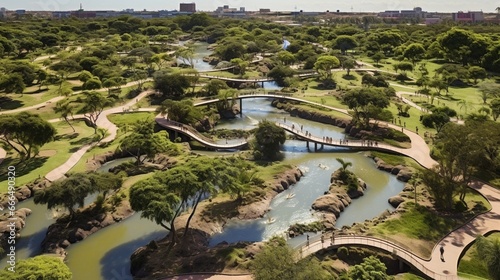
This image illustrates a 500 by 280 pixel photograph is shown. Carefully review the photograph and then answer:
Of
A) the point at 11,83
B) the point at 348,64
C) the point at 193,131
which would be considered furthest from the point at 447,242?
the point at 11,83

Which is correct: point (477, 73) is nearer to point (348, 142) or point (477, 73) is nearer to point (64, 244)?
point (348, 142)

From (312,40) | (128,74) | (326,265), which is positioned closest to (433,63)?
(312,40)

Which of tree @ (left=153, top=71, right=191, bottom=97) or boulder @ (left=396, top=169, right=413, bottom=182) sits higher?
tree @ (left=153, top=71, right=191, bottom=97)

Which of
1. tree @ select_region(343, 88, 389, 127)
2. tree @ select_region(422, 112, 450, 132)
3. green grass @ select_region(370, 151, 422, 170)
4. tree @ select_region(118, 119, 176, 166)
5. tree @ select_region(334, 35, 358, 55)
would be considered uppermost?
tree @ select_region(334, 35, 358, 55)

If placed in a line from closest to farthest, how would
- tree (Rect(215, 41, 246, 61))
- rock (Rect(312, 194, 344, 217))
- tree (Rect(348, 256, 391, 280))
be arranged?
tree (Rect(348, 256, 391, 280)) < rock (Rect(312, 194, 344, 217)) < tree (Rect(215, 41, 246, 61))

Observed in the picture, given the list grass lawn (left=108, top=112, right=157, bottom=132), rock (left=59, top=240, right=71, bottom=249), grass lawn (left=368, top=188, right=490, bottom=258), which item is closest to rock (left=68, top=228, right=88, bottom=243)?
rock (left=59, top=240, right=71, bottom=249)

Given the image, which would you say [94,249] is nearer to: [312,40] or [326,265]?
[326,265]

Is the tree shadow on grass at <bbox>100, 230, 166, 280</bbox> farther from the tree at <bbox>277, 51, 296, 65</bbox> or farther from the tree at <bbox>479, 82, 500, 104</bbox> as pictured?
the tree at <bbox>277, 51, 296, 65</bbox>
